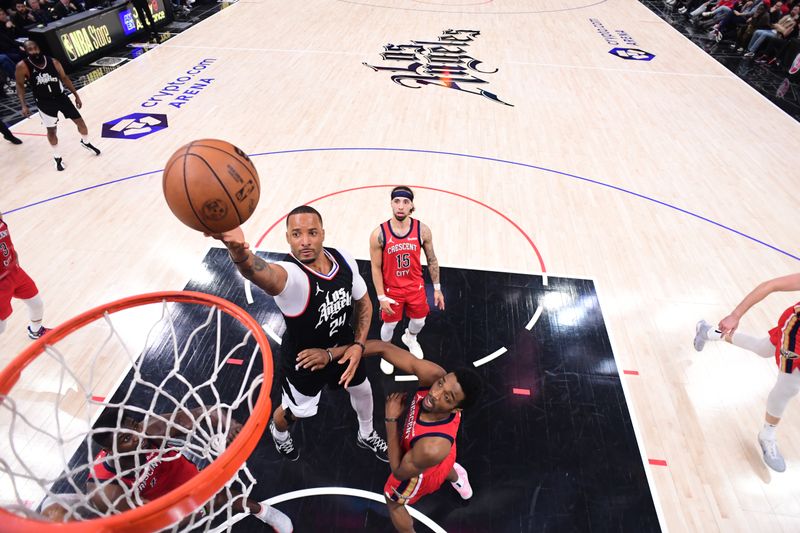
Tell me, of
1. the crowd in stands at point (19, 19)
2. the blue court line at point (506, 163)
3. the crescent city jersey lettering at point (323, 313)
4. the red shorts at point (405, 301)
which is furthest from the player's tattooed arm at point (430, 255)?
the crowd in stands at point (19, 19)

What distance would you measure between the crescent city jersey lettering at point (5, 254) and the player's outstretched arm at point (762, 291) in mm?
5317

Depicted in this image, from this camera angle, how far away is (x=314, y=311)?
253 centimetres

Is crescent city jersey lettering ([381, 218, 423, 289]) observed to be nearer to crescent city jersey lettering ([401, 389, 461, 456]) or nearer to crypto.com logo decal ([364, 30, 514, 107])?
crescent city jersey lettering ([401, 389, 461, 456])

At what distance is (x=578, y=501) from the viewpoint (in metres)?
3.07

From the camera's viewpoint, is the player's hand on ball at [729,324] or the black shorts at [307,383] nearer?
the black shorts at [307,383]

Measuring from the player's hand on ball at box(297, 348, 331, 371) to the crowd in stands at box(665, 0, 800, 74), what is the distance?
485 inches

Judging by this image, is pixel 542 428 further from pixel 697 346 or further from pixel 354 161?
pixel 354 161

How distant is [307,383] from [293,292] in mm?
661

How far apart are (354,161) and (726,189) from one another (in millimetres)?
5194

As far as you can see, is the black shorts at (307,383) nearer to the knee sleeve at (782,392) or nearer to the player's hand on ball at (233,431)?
the player's hand on ball at (233,431)

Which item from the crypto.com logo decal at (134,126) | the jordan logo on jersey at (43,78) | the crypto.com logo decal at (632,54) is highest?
the jordan logo on jersey at (43,78)

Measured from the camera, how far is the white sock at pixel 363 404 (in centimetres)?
298

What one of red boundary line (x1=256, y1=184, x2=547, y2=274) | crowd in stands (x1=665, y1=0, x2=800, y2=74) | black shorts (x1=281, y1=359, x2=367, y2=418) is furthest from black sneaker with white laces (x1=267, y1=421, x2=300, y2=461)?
crowd in stands (x1=665, y1=0, x2=800, y2=74)

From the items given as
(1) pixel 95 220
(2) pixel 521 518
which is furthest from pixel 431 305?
(1) pixel 95 220
